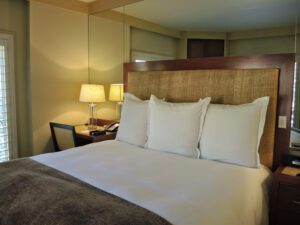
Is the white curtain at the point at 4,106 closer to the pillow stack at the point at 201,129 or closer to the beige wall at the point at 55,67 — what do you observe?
the beige wall at the point at 55,67

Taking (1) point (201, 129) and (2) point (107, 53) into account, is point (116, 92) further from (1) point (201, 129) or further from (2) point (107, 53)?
(1) point (201, 129)

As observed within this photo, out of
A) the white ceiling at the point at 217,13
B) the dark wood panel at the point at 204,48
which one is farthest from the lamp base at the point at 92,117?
the dark wood panel at the point at 204,48

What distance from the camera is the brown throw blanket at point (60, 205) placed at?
1175 millimetres

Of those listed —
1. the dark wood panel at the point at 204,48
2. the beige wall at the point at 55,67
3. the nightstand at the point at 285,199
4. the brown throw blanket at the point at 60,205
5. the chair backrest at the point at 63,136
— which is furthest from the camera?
the beige wall at the point at 55,67

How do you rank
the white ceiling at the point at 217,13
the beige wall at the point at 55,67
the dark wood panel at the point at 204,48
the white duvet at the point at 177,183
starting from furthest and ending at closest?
the beige wall at the point at 55,67
the dark wood panel at the point at 204,48
the white ceiling at the point at 217,13
the white duvet at the point at 177,183

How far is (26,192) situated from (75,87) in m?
2.74

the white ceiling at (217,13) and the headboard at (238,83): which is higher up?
the white ceiling at (217,13)

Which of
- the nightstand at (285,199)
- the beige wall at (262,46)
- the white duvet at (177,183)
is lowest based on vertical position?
the nightstand at (285,199)

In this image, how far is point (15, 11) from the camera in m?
3.37

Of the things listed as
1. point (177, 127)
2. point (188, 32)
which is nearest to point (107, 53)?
point (188, 32)

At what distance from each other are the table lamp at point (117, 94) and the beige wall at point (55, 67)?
25.0 inches

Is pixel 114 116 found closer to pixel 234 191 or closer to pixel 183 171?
pixel 183 171

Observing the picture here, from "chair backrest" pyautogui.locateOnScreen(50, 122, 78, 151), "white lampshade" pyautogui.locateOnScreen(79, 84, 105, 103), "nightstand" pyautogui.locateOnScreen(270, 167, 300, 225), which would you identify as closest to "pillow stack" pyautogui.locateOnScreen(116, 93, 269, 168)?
"nightstand" pyautogui.locateOnScreen(270, 167, 300, 225)

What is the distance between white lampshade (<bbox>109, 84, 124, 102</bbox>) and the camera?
3.64m
